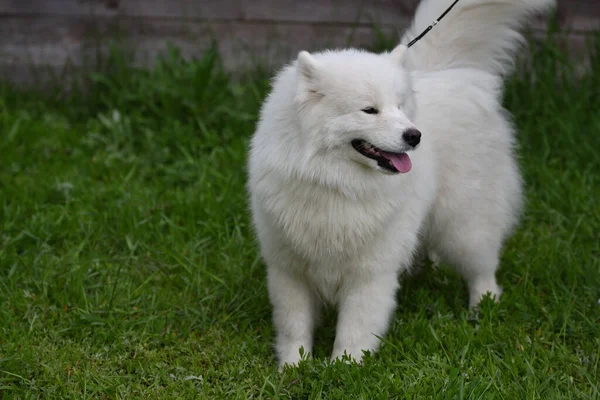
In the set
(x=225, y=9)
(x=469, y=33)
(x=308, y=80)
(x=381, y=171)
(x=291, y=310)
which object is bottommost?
(x=225, y=9)

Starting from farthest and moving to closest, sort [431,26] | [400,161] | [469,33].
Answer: [469,33] → [431,26] → [400,161]

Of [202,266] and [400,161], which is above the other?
[400,161]

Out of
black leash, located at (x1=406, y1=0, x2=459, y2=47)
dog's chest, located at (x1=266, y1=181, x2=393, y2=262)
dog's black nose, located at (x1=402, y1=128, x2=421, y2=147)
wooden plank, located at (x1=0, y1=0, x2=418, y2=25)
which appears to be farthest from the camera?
wooden plank, located at (x1=0, y1=0, x2=418, y2=25)

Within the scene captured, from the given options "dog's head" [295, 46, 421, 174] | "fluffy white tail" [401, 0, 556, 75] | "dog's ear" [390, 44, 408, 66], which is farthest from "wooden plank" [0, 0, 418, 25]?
"dog's head" [295, 46, 421, 174]

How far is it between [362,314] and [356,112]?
89 cm

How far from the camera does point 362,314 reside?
3.38 metres

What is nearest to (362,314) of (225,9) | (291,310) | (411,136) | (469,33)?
(291,310)

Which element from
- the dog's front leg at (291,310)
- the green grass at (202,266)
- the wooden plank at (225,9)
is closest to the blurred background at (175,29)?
the wooden plank at (225,9)

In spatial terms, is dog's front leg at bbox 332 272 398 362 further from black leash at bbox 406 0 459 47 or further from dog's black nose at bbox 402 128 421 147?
black leash at bbox 406 0 459 47

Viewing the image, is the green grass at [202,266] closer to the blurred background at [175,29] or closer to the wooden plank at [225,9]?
the blurred background at [175,29]

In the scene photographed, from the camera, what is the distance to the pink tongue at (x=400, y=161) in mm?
3111

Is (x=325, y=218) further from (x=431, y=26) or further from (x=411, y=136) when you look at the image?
(x=431, y=26)

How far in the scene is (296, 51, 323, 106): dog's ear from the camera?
309cm

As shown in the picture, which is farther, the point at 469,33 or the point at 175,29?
the point at 175,29
